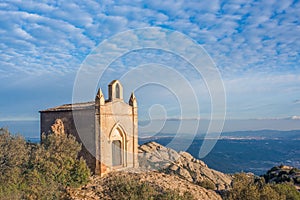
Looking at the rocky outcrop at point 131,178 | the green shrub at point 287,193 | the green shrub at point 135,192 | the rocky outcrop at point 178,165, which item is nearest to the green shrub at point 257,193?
the green shrub at point 287,193

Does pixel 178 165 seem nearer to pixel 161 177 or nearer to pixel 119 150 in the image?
pixel 161 177

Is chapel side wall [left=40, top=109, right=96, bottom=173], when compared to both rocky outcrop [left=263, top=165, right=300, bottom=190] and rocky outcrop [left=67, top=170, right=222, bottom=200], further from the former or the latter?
rocky outcrop [left=263, top=165, right=300, bottom=190]

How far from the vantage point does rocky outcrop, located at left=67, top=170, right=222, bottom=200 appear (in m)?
18.3

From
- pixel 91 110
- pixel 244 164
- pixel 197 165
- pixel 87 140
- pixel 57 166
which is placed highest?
pixel 91 110

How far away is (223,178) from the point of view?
117 feet

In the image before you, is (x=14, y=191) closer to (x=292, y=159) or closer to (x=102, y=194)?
(x=102, y=194)

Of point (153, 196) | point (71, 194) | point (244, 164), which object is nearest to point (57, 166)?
point (71, 194)

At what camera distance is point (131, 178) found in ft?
67.8

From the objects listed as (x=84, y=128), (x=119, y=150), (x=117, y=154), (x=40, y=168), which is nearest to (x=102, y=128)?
(x=84, y=128)

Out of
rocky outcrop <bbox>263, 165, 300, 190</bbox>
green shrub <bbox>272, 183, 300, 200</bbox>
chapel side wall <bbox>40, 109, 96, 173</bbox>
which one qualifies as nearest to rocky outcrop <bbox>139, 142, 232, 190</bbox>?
rocky outcrop <bbox>263, 165, 300, 190</bbox>

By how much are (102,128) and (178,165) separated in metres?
15.4

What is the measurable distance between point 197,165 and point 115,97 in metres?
17.7

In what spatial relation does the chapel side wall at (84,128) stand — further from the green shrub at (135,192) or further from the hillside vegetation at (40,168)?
the green shrub at (135,192)

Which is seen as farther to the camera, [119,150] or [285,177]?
[285,177]
